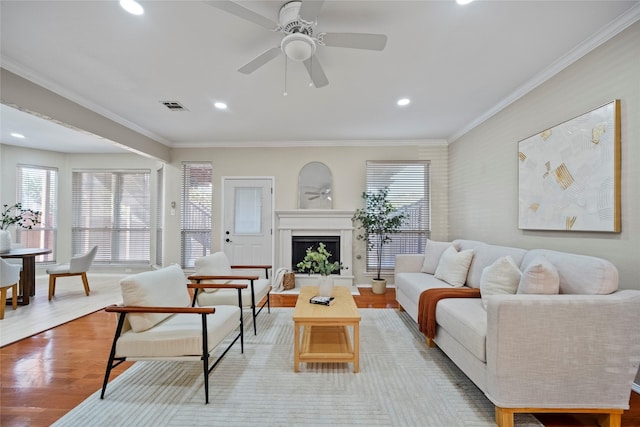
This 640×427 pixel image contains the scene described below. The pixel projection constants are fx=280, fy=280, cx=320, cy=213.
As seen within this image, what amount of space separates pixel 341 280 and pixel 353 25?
12.7 ft

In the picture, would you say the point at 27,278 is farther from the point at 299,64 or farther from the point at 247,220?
the point at 299,64

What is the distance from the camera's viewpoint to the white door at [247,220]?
520 cm

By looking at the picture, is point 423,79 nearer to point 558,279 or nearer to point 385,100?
point 385,100

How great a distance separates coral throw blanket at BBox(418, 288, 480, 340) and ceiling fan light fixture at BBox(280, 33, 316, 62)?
227 centimetres

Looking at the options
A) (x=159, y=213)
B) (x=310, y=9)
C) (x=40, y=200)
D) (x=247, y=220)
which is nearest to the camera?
(x=310, y=9)

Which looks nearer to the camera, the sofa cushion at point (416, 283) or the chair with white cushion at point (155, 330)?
the chair with white cushion at point (155, 330)

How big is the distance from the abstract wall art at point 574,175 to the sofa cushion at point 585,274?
1.47ft

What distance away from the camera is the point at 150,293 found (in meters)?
2.02

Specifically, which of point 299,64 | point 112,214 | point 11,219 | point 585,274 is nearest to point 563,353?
point 585,274

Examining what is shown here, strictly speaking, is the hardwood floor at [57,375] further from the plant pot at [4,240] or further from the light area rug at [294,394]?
the plant pot at [4,240]

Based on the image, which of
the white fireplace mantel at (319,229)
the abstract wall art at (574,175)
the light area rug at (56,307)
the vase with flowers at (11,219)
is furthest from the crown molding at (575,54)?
the vase with flowers at (11,219)

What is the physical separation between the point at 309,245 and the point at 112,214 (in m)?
4.38

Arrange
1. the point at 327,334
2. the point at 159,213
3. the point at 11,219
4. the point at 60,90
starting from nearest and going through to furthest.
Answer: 1. the point at 327,334
2. the point at 60,90
3. the point at 11,219
4. the point at 159,213

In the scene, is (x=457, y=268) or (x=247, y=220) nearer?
(x=457, y=268)
